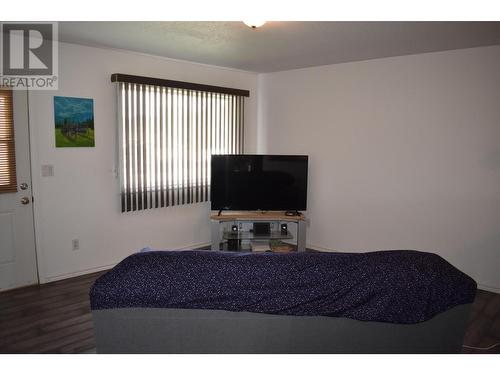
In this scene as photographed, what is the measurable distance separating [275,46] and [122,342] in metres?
3.21

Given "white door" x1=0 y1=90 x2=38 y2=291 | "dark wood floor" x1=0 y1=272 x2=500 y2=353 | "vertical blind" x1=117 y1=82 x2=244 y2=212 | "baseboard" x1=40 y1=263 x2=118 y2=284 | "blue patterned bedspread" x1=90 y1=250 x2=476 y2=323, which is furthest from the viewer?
"vertical blind" x1=117 y1=82 x2=244 y2=212

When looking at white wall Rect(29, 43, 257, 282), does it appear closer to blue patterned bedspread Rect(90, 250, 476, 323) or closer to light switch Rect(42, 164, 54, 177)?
light switch Rect(42, 164, 54, 177)

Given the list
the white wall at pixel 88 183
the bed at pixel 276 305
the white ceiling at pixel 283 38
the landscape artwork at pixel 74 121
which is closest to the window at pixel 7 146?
the white wall at pixel 88 183

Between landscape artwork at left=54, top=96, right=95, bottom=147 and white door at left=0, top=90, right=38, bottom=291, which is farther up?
landscape artwork at left=54, top=96, right=95, bottom=147

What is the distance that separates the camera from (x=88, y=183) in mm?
4430

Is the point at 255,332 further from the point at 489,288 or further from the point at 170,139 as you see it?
the point at 170,139

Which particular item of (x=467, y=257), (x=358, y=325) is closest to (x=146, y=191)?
(x=358, y=325)

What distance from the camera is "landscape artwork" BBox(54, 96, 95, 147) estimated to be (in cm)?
411

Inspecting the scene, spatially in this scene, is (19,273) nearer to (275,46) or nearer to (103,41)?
(103,41)

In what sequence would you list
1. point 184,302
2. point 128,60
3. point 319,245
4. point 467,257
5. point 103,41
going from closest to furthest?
point 184,302, point 103,41, point 467,257, point 128,60, point 319,245

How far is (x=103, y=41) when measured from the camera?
402cm

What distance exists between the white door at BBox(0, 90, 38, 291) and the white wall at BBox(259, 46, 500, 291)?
3.21m

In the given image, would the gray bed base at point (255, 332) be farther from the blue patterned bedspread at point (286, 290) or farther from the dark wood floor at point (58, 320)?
the dark wood floor at point (58, 320)

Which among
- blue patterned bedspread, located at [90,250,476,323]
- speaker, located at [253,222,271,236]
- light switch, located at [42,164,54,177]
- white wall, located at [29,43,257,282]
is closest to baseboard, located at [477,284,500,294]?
speaker, located at [253,222,271,236]
